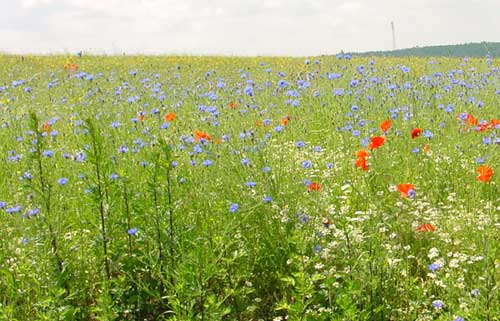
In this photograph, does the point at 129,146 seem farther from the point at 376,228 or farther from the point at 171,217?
the point at 376,228

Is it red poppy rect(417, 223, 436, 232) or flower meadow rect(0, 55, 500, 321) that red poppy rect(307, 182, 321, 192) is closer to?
flower meadow rect(0, 55, 500, 321)

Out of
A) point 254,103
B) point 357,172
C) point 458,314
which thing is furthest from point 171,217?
point 254,103

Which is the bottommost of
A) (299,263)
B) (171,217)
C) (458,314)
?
(458,314)

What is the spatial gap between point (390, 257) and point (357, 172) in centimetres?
128

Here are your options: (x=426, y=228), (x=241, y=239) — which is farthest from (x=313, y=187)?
(x=426, y=228)

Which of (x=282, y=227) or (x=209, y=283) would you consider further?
(x=282, y=227)

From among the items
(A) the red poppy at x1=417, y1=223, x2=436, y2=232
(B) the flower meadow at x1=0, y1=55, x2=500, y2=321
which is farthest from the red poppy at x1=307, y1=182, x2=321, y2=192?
(A) the red poppy at x1=417, y1=223, x2=436, y2=232

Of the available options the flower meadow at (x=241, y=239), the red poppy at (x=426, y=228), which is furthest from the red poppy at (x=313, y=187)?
the red poppy at (x=426, y=228)

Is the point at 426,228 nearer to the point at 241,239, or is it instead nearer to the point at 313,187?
the point at 313,187

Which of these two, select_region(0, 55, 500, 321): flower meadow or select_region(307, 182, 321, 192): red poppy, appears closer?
select_region(0, 55, 500, 321): flower meadow

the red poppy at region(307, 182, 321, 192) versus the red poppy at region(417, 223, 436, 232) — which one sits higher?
the red poppy at region(307, 182, 321, 192)

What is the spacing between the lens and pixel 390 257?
2.72 meters

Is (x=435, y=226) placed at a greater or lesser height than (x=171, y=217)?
lesser

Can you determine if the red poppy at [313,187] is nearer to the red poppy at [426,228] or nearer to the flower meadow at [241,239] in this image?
the flower meadow at [241,239]
